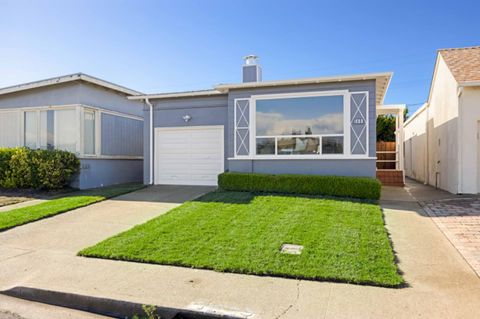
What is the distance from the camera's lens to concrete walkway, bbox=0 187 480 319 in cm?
346

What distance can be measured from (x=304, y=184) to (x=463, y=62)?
6.94 metres

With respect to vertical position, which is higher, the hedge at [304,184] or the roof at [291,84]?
the roof at [291,84]

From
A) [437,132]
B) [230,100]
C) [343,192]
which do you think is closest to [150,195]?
[230,100]

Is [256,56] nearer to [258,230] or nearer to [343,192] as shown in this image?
[343,192]

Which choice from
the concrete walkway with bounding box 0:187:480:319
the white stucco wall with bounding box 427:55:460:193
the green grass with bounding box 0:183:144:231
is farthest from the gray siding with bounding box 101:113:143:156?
the white stucco wall with bounding box 427:55:460:193

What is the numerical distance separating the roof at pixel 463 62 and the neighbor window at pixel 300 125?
12.3ft

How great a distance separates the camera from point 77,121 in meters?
11.6

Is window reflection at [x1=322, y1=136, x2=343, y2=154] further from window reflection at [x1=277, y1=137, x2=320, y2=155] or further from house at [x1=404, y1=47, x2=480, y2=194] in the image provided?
house at [x1=404, y1=47, x2=480, y2=194]

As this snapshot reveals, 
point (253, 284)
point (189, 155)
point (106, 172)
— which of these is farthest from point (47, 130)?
point (253, 284)

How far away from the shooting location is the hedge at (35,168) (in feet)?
35.0

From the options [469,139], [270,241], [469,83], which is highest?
[469,83]

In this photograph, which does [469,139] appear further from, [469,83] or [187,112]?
[187,112]

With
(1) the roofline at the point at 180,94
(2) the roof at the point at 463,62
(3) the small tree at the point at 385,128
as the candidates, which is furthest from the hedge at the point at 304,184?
(3) the small tree at the point at 385,128

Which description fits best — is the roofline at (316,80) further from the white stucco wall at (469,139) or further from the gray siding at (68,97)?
the gray siding at (68,97)
